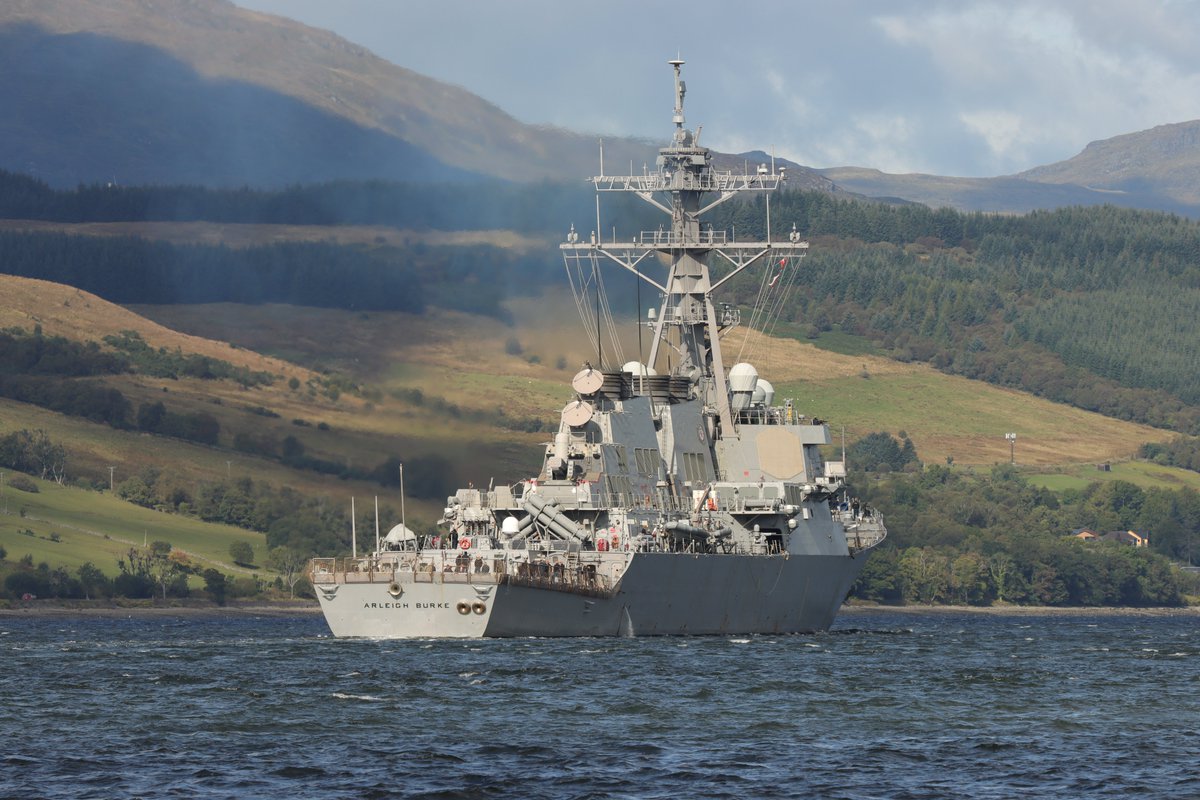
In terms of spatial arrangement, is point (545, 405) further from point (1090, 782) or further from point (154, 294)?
point (154, 294)

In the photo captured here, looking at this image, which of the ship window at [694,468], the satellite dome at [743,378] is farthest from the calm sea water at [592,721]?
the satellite dome at [743,378]

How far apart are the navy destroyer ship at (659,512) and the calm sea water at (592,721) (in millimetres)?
1617

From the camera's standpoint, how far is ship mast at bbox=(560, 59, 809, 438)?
269 feet

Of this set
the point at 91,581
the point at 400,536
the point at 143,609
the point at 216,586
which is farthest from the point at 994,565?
the point at 400,536

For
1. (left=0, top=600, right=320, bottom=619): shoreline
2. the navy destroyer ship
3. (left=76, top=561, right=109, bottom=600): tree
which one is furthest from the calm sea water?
→ (left=76, top=561, right=109, bottom=600): tree

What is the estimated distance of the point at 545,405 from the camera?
3927 inches

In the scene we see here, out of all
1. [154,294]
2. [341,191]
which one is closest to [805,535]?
[341,191]

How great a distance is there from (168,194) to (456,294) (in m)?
94.3

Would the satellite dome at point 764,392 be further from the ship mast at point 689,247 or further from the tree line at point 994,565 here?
the tree line at point 994,565

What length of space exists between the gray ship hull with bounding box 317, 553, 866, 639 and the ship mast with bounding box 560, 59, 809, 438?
826 centimetres

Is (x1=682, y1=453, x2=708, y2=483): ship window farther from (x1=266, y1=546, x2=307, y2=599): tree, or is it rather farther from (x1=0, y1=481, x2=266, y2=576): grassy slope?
(x1=0, y1=481, x2=266, y2=576): grassy slope

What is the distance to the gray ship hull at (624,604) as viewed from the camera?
2436 inches

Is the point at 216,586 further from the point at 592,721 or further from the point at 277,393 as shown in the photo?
the point at 592,721

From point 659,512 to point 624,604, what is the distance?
4.89m
